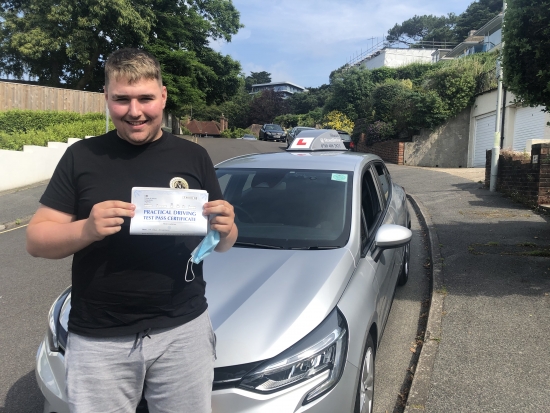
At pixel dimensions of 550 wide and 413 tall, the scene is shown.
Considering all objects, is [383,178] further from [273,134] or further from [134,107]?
[273,134]

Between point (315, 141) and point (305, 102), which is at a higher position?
point (305, 102)

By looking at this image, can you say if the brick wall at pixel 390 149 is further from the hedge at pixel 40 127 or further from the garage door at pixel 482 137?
the hedge at pixel 40 127

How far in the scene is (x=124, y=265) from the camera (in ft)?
5.82

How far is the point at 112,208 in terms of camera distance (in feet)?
5.42

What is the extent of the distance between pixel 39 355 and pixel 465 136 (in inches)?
800

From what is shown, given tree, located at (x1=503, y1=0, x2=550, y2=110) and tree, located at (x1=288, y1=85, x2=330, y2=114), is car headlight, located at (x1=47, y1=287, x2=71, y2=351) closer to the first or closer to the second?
tree, located at (x1=503, y1=0, x2=550, y2=110)

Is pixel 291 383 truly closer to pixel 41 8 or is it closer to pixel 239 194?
pixel 239 194

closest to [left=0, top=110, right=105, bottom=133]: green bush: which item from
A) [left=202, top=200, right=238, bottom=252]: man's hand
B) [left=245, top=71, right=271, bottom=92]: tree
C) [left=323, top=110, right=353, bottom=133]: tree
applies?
[left=202, top=200, right=238, bottom=252]: man's hand

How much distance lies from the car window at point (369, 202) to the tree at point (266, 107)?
68405 millimetres

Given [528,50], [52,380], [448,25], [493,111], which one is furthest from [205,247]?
[448,25]

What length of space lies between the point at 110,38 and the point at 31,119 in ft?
33.9

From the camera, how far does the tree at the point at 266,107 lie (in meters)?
72.6

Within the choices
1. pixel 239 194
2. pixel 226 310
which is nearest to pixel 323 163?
pixel 239 194

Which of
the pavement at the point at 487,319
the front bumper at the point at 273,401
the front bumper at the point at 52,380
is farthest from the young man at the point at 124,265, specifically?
the pavement at the point at 487,319
